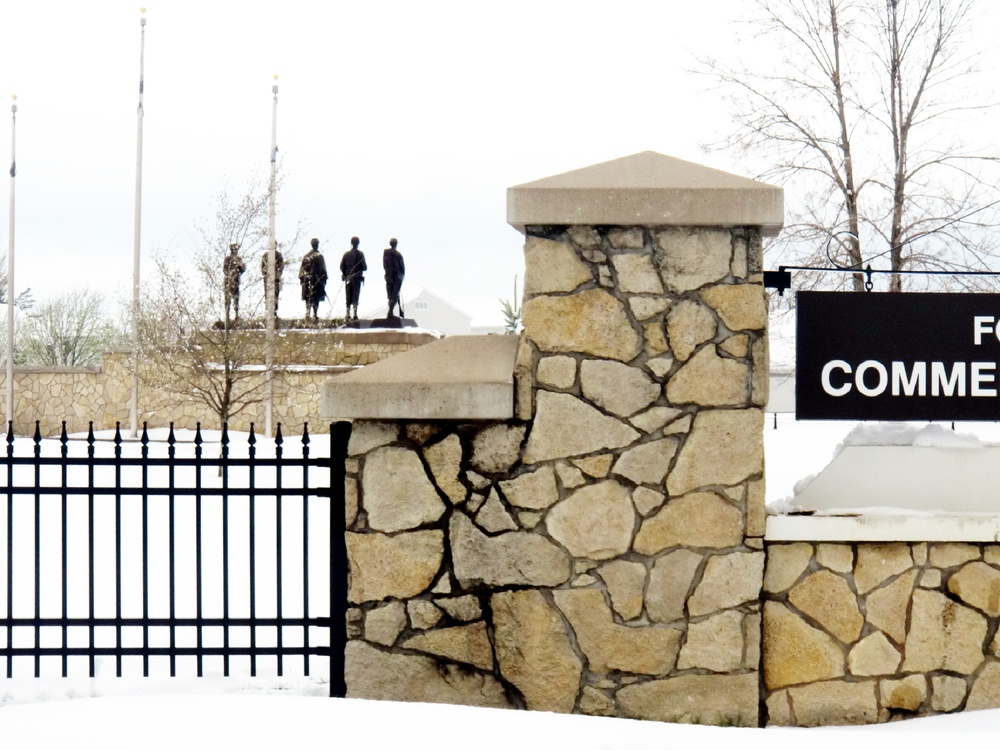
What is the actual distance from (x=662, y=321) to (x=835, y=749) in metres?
1.85

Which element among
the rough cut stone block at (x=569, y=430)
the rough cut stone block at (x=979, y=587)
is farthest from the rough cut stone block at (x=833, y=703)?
the rough cut stone block at (x=569, y=430)

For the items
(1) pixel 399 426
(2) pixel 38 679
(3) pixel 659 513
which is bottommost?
(2) pixel 38 679

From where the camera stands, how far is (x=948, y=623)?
469 cm

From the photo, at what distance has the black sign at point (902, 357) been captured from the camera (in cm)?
479

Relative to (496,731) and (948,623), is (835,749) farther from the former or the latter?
(496,731)

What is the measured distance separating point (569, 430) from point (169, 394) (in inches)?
825

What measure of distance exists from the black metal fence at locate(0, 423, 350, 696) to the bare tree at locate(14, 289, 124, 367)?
27.9 m

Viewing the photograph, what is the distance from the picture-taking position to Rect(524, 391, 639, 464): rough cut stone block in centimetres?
454

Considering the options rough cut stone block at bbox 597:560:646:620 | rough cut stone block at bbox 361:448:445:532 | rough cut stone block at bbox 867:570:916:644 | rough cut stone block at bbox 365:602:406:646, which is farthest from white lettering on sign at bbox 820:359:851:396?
rough cut stone block at bbox 365:602:406:646

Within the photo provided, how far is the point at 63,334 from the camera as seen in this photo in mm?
42156

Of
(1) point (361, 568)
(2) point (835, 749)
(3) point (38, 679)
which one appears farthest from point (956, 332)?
(3) point (38, 679)

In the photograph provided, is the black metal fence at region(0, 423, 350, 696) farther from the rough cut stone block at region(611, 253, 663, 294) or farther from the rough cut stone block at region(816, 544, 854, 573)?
the rough cut stone block at region(816, 544, 854, 573)

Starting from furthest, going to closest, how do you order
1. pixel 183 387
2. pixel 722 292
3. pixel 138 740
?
pixel 183 387 < pixel 722 292 < pixel 138 740

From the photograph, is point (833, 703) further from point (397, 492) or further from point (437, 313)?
point (437, 313)
